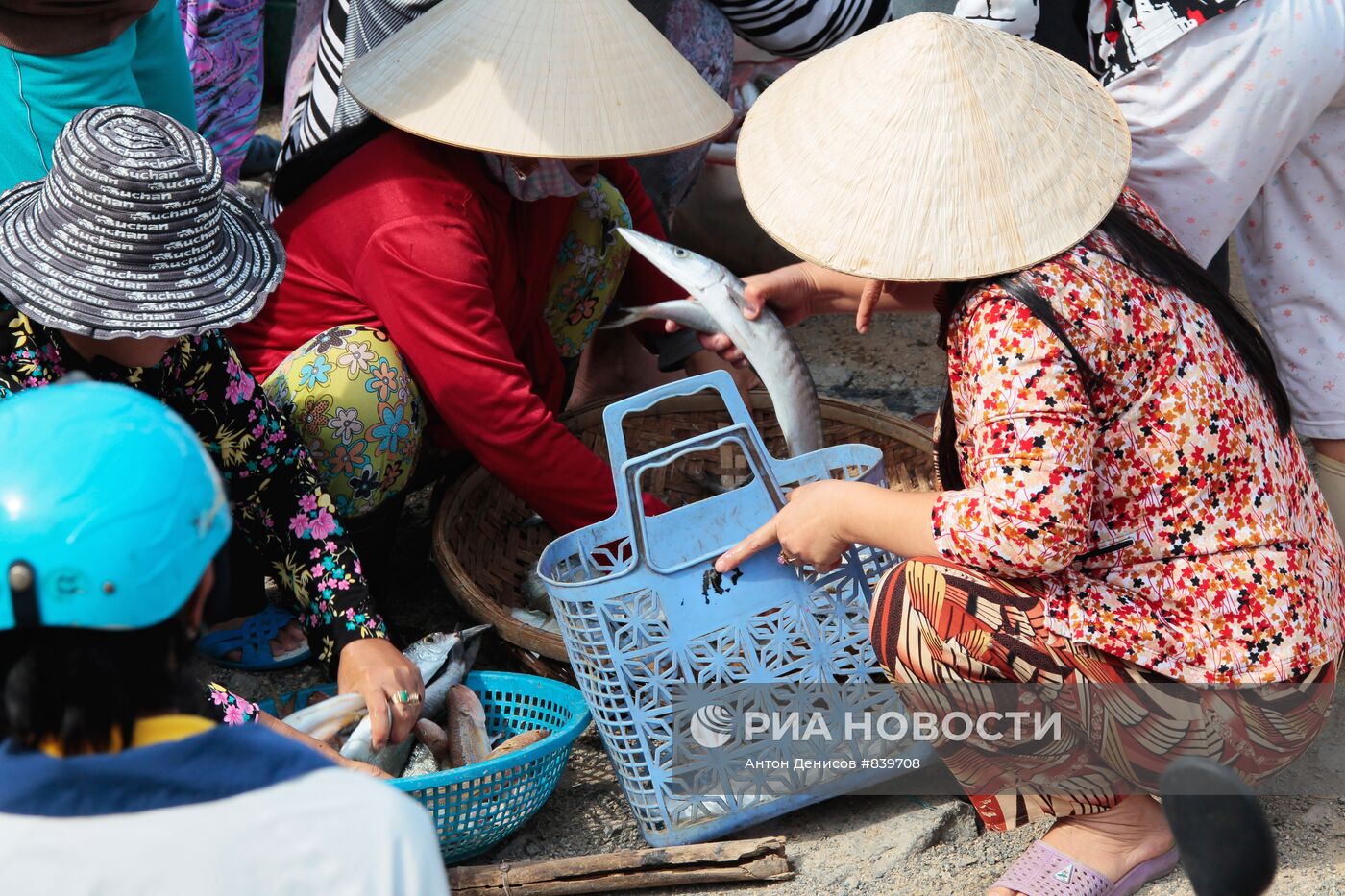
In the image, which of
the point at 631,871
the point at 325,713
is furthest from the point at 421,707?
the point at 631,871

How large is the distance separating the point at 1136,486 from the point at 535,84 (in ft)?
4.04

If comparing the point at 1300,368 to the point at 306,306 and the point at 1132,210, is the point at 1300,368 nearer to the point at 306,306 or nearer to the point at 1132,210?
the point at 1132,210

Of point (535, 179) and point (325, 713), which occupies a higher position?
point (535, 179)

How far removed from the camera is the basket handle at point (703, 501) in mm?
2115

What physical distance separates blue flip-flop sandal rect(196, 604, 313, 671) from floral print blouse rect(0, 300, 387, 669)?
335mm

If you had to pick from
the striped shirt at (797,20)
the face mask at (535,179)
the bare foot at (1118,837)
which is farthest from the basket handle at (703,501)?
the striped shirt at (797,20)

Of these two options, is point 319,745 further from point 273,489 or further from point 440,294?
point 440,294

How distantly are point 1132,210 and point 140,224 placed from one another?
1.42 m

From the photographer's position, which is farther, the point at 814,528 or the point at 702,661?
the point at 702,661

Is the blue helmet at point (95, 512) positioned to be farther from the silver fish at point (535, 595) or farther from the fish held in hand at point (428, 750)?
the silver fish at point (535, 595)

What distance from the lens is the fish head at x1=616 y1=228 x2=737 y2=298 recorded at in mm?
2447

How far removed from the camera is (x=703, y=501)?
231cm

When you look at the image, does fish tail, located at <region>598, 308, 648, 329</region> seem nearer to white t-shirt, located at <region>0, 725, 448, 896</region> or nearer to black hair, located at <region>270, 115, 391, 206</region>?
black hair, located at <region>270, 115, 391, 206</region>

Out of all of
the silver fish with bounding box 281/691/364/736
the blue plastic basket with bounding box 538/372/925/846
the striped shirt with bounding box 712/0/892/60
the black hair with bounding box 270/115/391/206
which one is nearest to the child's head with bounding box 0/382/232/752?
the silver fish with bounding box 281/691/364/736
